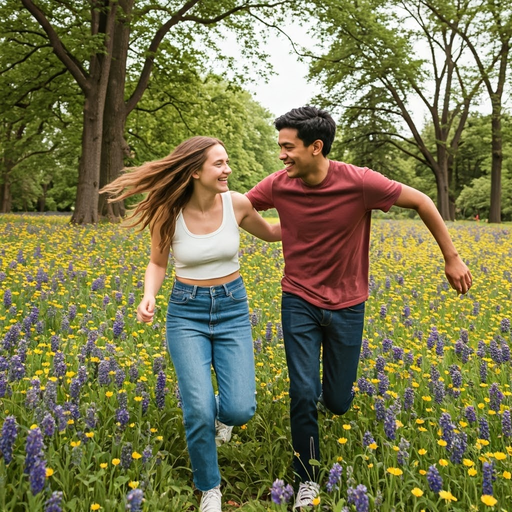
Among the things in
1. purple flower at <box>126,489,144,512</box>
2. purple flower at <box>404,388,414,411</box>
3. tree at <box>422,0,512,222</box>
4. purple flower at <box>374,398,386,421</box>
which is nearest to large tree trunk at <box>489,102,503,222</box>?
tree at <box>422,0,512,222</box>

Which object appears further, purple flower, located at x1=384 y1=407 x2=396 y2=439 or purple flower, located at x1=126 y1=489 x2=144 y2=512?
purple flower, located at x1=384 y1=407 x2=396 y2=439

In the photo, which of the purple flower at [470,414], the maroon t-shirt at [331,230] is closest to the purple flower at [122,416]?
the maroon t-shirt at [331,230]

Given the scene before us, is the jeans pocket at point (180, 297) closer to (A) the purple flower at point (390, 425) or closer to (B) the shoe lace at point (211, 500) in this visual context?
(B) the shoe lace at point (211, 500)

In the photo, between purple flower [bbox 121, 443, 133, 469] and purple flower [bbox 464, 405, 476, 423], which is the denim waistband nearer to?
purple flower [bbox 121, 443, 133, 469]

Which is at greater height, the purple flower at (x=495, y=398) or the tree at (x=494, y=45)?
the tree at (x=494, y=45)

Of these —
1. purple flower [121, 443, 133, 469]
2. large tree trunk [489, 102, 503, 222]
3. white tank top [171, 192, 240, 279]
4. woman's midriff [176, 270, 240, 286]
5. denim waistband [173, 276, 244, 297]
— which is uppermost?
large tree trunk [489, 102, 503, 222]

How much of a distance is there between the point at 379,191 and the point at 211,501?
78.8 inches

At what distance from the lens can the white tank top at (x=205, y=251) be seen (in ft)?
10.3

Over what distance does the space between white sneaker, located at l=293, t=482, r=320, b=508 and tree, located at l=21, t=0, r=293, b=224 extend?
38.7 feet

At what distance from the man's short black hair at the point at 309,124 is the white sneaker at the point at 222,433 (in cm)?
190

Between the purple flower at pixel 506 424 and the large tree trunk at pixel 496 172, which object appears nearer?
the purple flower at pixel 506 424

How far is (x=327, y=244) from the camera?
3197mm

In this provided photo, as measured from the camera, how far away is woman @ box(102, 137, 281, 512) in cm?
299

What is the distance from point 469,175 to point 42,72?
48.2m
